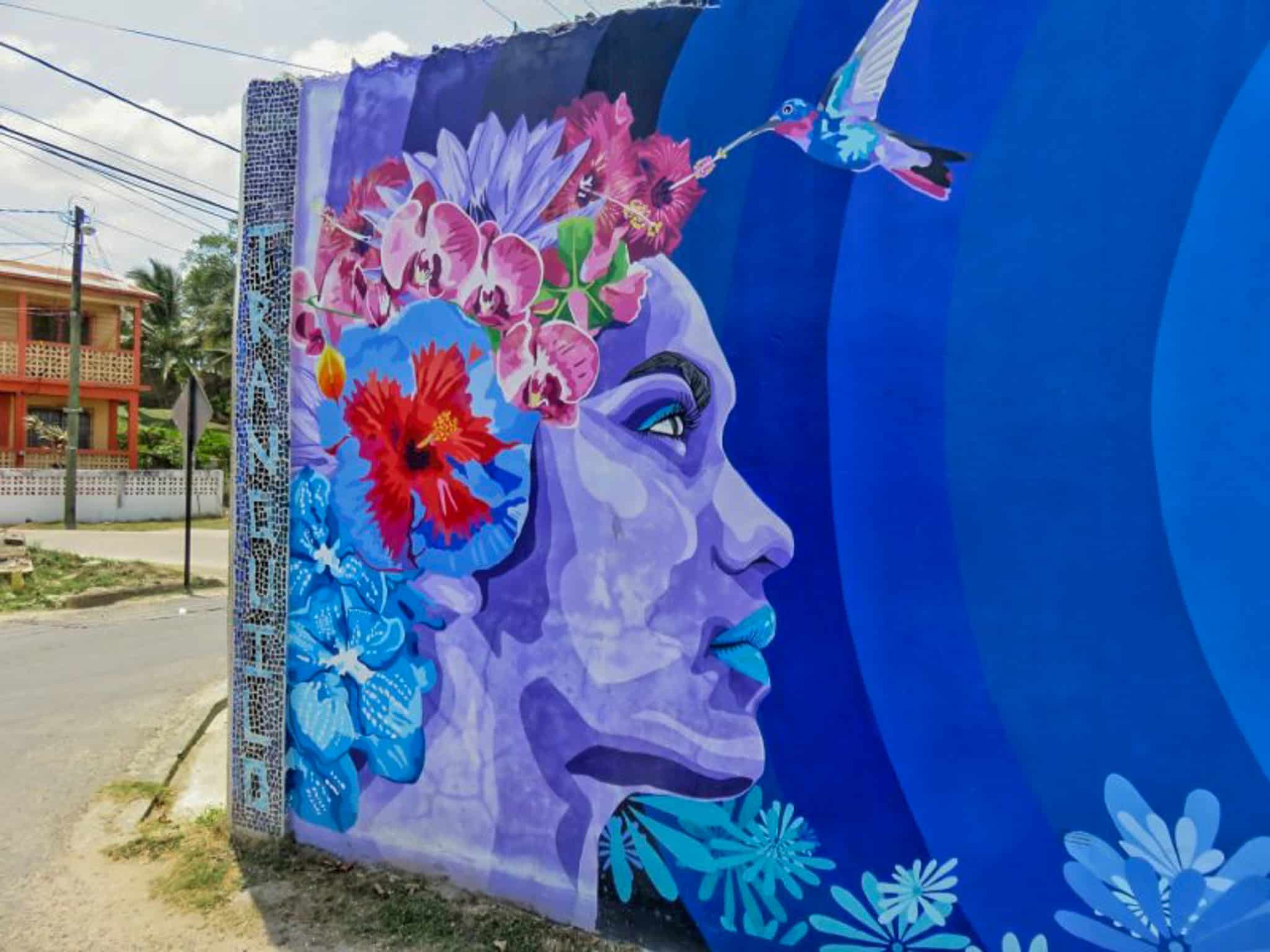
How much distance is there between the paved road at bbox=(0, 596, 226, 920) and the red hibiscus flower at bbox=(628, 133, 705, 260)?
411 cm

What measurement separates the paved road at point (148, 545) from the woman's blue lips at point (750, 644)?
563 inches

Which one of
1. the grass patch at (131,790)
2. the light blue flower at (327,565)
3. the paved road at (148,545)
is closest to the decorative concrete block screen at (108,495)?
the paved road at (148,545)

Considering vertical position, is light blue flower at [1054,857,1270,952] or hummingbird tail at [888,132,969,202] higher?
hummingbird tail at [888,132,969,202]

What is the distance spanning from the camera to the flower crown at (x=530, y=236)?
368 cm

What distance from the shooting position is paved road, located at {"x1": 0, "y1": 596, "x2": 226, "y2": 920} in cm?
524

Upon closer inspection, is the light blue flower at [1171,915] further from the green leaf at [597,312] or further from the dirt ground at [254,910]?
the green leaf at [597,312]

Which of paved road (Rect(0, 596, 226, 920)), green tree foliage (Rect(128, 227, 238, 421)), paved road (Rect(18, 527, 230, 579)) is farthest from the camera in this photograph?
green tree foliage (Rect(128, 227, 238, 421))

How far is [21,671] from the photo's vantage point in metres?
8.78

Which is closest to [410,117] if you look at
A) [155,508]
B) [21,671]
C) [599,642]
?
[599,642]

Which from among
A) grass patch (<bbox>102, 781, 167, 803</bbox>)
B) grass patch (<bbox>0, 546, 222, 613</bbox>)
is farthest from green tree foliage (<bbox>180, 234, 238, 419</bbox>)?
grass patch (<bbox>102, 781, 167, 803</bbox>)

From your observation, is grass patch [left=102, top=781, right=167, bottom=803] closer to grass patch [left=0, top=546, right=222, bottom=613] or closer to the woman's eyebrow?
the woman's eyebrow

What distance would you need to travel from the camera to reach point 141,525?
25.3m

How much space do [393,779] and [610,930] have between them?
4.09ft

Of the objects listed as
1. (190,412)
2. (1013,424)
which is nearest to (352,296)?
(1013,424)
